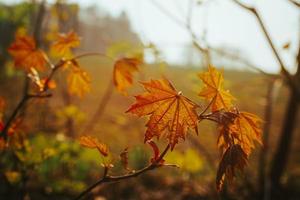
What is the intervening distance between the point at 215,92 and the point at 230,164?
247 millimetres

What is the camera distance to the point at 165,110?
1306 millimetres

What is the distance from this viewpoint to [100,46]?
4288cm

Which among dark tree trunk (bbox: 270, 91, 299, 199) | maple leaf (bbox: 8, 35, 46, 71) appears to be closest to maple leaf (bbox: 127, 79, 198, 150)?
maple leaf (bbox: 8, 35, 46, 71)

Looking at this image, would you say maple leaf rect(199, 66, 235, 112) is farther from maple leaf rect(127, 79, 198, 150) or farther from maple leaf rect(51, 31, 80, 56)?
maple leaf rect(51, 31, 80, 56)

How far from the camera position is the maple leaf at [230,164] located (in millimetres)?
1235

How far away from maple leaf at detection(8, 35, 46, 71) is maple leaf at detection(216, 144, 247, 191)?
48.4 inches

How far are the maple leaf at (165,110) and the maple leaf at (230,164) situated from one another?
0.43 feet

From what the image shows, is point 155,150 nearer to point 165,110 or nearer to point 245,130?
point 165,110

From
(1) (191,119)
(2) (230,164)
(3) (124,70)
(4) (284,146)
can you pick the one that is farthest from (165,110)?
(4) (284,146)

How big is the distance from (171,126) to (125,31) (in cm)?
5101

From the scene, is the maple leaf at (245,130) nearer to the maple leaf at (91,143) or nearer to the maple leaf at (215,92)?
the maple leaf at (215,92)

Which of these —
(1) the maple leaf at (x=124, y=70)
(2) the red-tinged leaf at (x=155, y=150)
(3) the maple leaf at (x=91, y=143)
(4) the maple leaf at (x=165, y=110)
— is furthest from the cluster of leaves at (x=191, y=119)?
(1) the maple leaf at (x=124, y=70)

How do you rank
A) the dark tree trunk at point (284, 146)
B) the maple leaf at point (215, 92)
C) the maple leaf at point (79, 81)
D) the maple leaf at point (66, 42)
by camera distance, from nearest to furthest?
the maple leaf at point (215, 92) < the maple leaf at point (79, 81) < the maple leaf at point (66, 42) < the dark tree trunk at point (284, 146)

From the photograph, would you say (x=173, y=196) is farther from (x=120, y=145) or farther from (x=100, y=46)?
(x=100, y=46)
